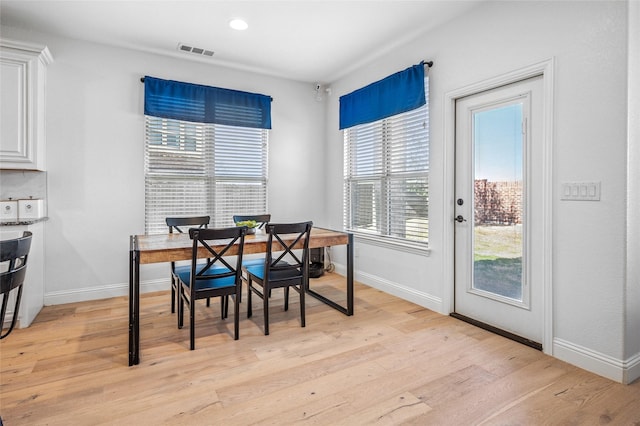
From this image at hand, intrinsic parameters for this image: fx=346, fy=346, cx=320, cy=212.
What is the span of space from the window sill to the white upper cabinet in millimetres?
3509

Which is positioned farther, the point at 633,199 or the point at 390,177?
the point at 390,177

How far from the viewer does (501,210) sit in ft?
9.46

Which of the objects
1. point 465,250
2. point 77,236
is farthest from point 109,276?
point 465,250

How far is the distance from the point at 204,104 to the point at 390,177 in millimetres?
A: 2397

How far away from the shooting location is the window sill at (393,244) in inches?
141

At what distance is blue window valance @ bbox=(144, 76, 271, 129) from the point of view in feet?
12.8

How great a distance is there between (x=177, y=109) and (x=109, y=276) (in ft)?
6.65

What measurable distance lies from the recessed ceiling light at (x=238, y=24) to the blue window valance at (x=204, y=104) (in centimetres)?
104

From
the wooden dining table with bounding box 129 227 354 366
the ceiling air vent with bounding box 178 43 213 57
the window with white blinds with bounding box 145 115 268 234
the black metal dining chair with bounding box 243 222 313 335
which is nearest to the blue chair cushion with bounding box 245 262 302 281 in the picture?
the black metal dining chair with bounding box 243 222 313 335

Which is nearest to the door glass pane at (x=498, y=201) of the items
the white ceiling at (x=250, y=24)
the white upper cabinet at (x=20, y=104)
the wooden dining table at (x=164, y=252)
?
the white ceiling at (x=250, y=24)

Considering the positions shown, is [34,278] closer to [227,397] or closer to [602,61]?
[227,397]

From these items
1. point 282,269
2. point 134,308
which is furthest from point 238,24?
point 134,308

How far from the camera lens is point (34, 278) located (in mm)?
3123

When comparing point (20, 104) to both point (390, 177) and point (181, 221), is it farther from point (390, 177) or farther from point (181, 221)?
point (390, 177)
